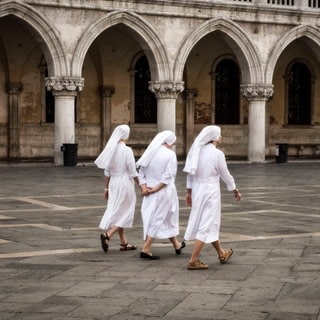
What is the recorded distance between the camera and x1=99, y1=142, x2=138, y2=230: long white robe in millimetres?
10648

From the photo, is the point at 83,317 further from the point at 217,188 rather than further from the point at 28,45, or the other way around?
the point at 28,45

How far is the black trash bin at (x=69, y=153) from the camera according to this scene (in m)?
27.5

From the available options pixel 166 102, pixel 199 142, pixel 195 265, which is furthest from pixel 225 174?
pixel 166 102

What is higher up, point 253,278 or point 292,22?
point 292,22

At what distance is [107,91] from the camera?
32.4 m

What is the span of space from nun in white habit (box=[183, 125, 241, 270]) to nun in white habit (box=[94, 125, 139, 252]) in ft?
4.42

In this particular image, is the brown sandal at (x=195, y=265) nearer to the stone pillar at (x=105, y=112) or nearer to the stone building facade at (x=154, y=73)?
the stone building facade at (x=154, y=73)

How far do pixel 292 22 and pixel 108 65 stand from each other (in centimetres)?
723

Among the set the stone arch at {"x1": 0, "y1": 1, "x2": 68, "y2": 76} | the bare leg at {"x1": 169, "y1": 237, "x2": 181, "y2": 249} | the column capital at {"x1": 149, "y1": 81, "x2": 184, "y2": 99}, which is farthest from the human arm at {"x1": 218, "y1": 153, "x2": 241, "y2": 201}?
the column capital at {"x1": 149, "y1": 81, "x2": 184, "y2": 99}

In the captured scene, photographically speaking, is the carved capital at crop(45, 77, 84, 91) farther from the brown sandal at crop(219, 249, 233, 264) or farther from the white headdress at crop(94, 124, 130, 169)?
the brown sandal at crop(219, 249, 233, 264)

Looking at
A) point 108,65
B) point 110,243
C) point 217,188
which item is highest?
point 108,65

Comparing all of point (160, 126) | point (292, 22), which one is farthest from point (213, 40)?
point (160, 126)

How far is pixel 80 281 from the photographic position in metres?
8.35

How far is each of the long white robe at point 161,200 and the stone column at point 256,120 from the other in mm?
21096
